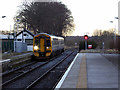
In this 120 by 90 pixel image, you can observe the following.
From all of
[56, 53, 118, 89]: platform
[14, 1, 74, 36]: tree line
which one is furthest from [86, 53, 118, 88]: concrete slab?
[14, 1, 74, 36]: tree line

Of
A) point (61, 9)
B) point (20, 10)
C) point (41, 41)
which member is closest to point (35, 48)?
point (41, 41)

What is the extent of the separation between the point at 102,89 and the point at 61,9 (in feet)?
132

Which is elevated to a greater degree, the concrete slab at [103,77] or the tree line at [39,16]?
the tree line at [39,16]

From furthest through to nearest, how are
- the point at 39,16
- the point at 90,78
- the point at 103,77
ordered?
1. the point at 39,16
2. the point at 103,77
3. the point at 90,78

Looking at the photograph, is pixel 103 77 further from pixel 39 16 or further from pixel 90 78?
pixel 39 16

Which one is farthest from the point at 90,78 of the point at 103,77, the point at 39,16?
the point at 39,16

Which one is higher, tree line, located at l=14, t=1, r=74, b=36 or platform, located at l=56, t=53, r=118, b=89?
tree line, located at l=14, t=1, r=74, b=36

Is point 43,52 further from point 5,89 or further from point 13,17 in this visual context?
point 13,17

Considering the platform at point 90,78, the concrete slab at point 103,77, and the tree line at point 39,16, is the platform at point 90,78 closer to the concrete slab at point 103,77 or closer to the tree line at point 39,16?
the concrete slab at point 103,77

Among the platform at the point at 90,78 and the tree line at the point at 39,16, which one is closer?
the platform at the point at 90,78

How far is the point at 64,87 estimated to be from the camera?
796 centimetres

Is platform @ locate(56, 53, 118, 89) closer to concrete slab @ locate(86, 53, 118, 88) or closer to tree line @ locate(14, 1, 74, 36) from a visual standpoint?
concrete slab @ locate(86, 53, 118, 88)

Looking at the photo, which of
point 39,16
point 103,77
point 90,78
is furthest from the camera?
point 39,16

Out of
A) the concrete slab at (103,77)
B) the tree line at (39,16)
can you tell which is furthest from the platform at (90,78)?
the tree line at (39,16)
